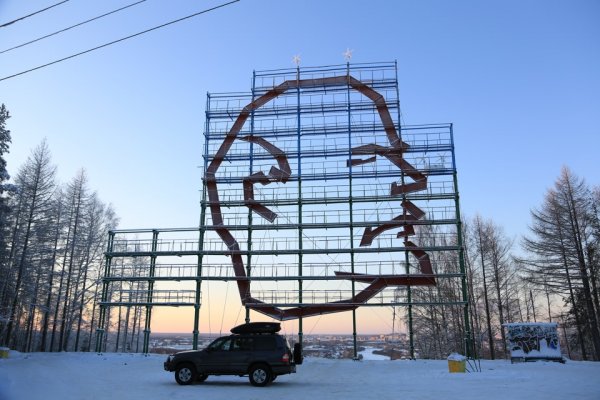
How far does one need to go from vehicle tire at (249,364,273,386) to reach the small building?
1475 cm

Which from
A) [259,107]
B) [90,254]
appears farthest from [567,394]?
[90,254]

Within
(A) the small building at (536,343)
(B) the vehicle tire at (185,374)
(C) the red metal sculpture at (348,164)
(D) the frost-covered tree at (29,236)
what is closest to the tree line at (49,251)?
(D) the frost-covered tree at (29,236)

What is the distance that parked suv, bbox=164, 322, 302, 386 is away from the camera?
45.1 feet

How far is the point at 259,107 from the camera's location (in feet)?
105

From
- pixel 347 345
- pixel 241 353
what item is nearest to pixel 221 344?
pixel 241 353

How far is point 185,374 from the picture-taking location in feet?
45.9

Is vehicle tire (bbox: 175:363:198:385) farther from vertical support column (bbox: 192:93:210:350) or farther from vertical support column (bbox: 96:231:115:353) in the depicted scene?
vertical support column (bbox: 96:231:115:353)

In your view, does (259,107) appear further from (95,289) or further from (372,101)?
(95,289)

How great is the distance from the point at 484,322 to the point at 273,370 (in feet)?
92.8

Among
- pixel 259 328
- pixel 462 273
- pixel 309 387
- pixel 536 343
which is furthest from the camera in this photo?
pixel 462 273

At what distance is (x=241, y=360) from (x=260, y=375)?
2.47 ft

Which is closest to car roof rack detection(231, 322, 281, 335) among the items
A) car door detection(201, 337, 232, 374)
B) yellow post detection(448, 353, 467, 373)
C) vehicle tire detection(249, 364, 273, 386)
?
car door detection(201, 337, 232, 374)

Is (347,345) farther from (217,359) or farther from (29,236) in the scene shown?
(29,236)

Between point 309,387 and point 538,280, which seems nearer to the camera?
point 309,387
